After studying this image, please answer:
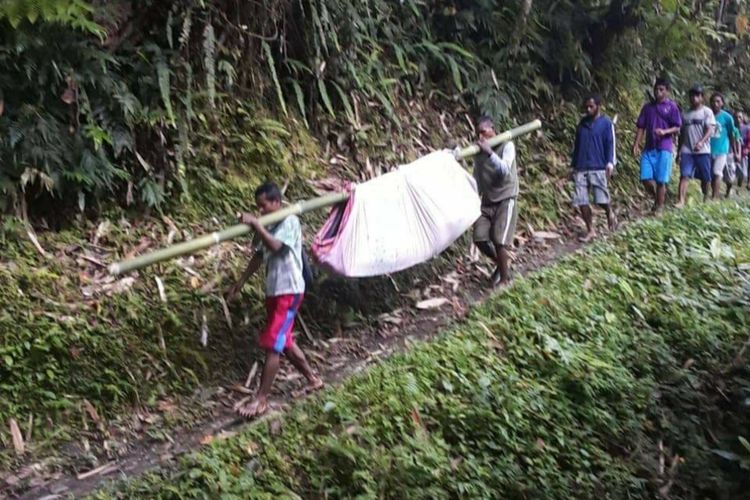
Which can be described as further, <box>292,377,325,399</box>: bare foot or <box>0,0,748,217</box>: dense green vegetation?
<box>0,0,748,217</box>: dense green vegetation

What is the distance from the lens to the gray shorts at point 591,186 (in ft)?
28.3

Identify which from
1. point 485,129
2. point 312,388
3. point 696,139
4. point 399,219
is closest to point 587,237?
point 696,139

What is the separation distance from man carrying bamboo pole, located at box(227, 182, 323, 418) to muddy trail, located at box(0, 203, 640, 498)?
29cm

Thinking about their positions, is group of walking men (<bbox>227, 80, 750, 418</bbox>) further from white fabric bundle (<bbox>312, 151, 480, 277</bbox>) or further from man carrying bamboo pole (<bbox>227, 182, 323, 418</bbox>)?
white fabric bundle (<bbox>312, 151, 480, 277</bbox>)

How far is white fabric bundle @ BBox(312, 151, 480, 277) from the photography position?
19.0 feet

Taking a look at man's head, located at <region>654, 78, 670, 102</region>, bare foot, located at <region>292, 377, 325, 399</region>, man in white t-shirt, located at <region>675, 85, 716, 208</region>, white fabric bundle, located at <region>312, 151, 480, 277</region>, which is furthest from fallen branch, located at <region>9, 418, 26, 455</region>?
man in white t-shirt, located at <region>675, 85, 716, 208</region>

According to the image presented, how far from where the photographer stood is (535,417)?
4.66m

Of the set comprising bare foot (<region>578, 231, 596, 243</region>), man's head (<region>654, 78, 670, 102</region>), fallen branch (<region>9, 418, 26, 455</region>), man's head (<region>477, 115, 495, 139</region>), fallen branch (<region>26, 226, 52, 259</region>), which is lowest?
fallen branch (<region>9, 418, 26, 455</region>)

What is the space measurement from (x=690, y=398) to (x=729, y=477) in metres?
0.68

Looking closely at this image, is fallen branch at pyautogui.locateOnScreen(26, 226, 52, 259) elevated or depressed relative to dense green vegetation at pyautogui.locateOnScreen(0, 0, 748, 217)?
depressed

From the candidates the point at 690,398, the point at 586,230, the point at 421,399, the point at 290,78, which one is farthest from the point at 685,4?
the point at 421,399

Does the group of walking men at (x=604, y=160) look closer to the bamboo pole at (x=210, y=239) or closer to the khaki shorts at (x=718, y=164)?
the khaki shorts at (x=718, y=164)

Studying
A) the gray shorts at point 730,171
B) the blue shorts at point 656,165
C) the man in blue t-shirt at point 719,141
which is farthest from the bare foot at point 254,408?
the gray shorts at point 730,171

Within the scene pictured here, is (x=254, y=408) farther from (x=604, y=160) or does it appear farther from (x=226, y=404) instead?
(x=604, y=160)
